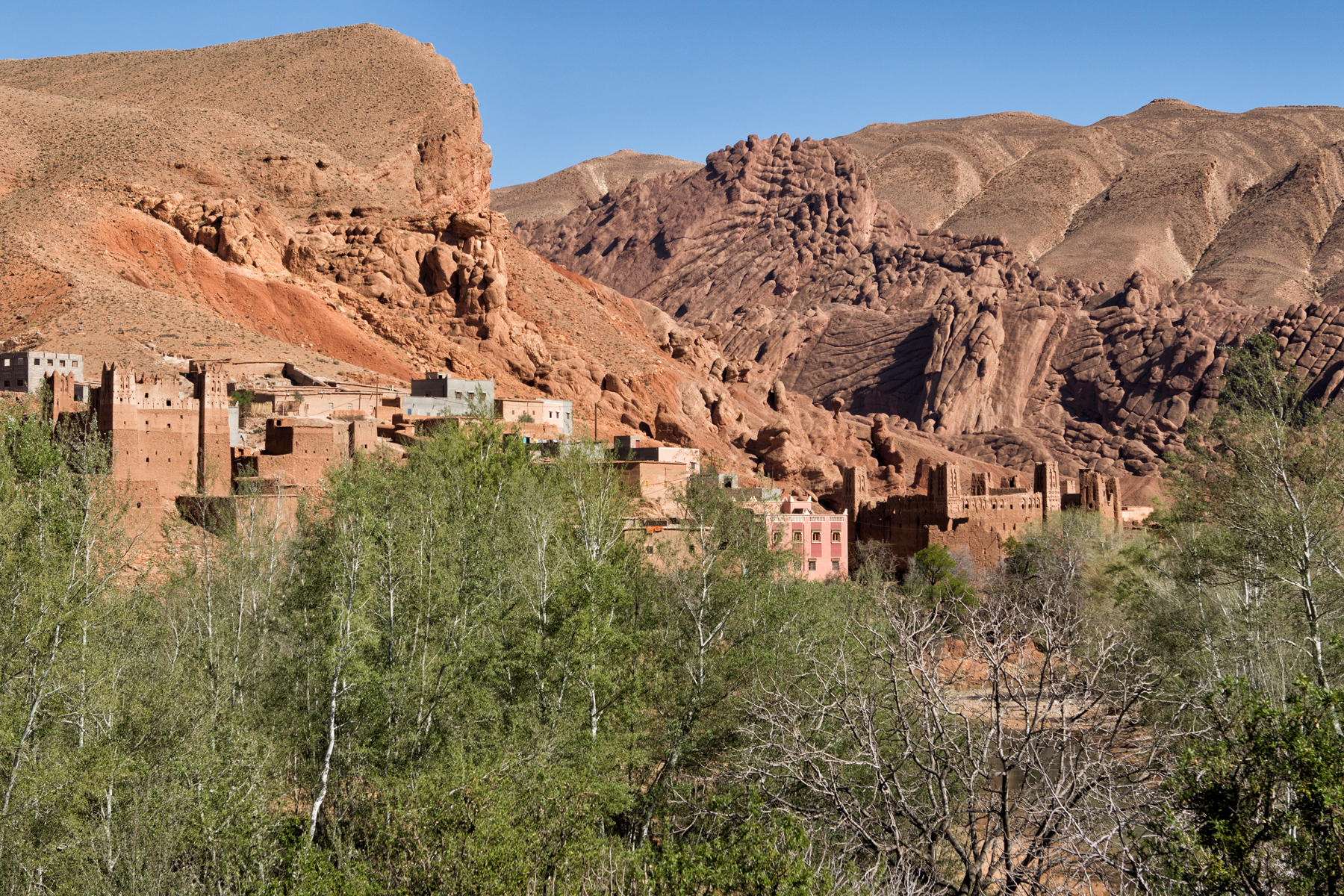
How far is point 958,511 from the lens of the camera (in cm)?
6256

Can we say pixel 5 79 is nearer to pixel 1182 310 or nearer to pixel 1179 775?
pixel 1182 310

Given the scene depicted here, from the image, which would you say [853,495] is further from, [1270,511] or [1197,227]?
[1197,227]

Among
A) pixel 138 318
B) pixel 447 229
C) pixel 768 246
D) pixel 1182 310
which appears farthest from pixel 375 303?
pixel 768 246

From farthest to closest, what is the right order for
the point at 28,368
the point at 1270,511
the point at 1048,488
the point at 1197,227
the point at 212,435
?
the point at 1197,227
the point at 1048,488
the point at 28,368
the point at 212,435
the point at 1270,511

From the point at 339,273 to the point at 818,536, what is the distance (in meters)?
38.1

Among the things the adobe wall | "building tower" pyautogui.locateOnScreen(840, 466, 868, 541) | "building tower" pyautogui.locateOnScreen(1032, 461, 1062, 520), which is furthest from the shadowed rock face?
the adobe wall

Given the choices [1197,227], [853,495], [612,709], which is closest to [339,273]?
[853,495]

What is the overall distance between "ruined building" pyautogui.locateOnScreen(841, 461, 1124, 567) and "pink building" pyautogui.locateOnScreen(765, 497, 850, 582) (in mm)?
1942

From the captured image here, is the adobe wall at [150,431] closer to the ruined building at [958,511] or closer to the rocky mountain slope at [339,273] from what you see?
the rocky mountain slope at [339,273]

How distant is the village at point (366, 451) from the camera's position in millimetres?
36031

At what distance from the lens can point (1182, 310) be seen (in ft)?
430

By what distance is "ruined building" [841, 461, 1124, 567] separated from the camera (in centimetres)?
6200

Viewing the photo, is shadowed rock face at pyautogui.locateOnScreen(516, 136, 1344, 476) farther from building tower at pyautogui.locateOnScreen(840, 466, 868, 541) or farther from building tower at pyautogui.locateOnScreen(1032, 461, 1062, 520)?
building tower at pyautogui.locateOnScreen(1032, 461, 1062, 520)

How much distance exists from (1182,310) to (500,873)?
131 metres
